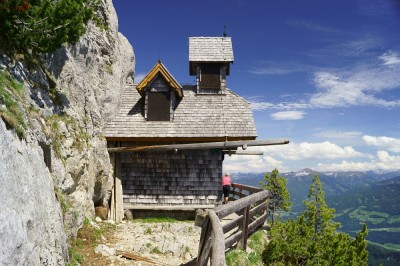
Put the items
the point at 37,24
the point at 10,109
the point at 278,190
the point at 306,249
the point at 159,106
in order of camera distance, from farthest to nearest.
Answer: the point at 278,190, the point at 159,106, the point at 306,249, the point at 37,24, the point at 10,109

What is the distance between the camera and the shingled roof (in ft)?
51.0

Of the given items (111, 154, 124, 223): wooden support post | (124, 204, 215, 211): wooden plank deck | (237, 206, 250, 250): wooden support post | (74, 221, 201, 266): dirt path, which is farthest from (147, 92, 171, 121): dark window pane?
(237, 206, 250, 250): wooden support post

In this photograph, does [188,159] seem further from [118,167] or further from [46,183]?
[46,183]

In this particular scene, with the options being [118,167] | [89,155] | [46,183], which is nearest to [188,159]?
[118,167]

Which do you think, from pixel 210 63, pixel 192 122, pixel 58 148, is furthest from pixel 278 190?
pixel 58 148

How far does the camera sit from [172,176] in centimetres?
1571

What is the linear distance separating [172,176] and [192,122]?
10.5 ft

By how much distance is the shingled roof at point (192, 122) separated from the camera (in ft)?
51.0

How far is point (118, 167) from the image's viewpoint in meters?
15.5

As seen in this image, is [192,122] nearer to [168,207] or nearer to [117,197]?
[168,207]

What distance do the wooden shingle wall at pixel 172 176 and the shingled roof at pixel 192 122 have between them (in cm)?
98

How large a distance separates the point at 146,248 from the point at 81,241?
210cm

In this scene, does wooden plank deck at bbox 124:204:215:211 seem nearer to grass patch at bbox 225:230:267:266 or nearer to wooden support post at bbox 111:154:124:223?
wooden support post at bbox 111:154:124:223

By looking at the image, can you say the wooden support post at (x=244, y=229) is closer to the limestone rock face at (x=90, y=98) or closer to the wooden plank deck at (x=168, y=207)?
the limestone rock face at (x=90, y=98)
